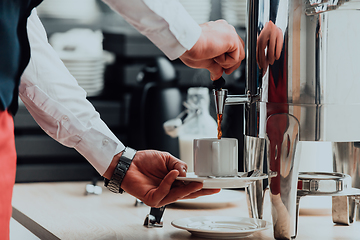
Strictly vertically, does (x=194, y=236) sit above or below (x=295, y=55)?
below

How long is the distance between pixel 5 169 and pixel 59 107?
11.3 inches

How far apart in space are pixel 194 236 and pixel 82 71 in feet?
3.04

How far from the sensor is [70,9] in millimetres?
1553

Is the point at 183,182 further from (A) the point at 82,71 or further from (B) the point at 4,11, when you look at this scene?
(A) the point at 82,71

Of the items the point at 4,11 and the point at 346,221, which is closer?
the point at 4,11

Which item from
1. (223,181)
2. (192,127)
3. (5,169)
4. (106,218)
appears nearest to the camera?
(5,169)

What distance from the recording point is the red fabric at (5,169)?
49cm

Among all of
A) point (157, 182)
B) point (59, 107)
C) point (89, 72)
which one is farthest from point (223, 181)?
point (89, 72)

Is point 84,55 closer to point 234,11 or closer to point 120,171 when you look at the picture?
point 234,11

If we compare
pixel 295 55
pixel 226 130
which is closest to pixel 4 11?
pixel 295 55

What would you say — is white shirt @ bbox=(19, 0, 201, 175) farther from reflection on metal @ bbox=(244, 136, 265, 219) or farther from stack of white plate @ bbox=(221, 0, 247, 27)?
stack of white plate @ bbox=(221, 0, 247, 27)

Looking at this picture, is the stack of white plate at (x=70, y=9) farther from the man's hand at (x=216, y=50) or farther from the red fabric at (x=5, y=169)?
the red fabric at (x=5, y=169)

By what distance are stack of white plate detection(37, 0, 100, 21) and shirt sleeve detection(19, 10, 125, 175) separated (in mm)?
770

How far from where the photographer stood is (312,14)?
666 millimetres
